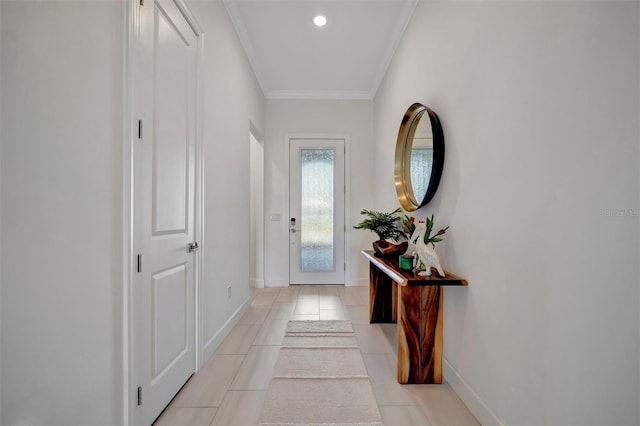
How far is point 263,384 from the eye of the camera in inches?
74.5

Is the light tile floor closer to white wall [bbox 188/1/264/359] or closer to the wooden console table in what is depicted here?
the wooden console table

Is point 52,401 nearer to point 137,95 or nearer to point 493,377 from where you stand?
point 137,95

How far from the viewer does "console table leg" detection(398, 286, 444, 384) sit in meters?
1.88

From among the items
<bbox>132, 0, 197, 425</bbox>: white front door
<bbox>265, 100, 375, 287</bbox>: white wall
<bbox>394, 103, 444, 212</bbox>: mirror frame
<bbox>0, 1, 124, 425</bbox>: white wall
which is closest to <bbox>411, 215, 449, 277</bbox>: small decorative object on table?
<bbox>394, 103, 444, 212</bbox>: mirror frame

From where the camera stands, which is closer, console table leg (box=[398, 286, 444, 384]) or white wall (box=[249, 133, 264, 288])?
console table leg (box=[398, 286, 444, 384])

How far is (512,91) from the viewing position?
1323mm

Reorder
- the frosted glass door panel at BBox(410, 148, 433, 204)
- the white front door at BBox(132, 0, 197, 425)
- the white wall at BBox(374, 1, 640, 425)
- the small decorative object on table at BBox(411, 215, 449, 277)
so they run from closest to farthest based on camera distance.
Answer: the white wall at BBox(374, 1, 640, 425), the white front door at BBox(132, 0, 197, 425), the small decorative object on table at BBox(411, 215, 449, 277), the frosted glass door panel at BBox(410, 148, 433, 204)

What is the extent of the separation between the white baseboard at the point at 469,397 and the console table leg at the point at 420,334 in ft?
0.21

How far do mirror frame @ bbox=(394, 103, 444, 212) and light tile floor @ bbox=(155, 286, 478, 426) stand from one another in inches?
45.6

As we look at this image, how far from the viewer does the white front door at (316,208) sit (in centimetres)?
450

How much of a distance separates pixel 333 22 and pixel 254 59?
107cm

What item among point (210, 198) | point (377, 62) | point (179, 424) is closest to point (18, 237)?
point (179, 424)

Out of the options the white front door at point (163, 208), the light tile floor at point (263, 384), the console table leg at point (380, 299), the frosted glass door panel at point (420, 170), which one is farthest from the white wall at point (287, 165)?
the white front door at point (163, 208)

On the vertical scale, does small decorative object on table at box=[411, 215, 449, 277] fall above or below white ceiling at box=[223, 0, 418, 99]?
below
